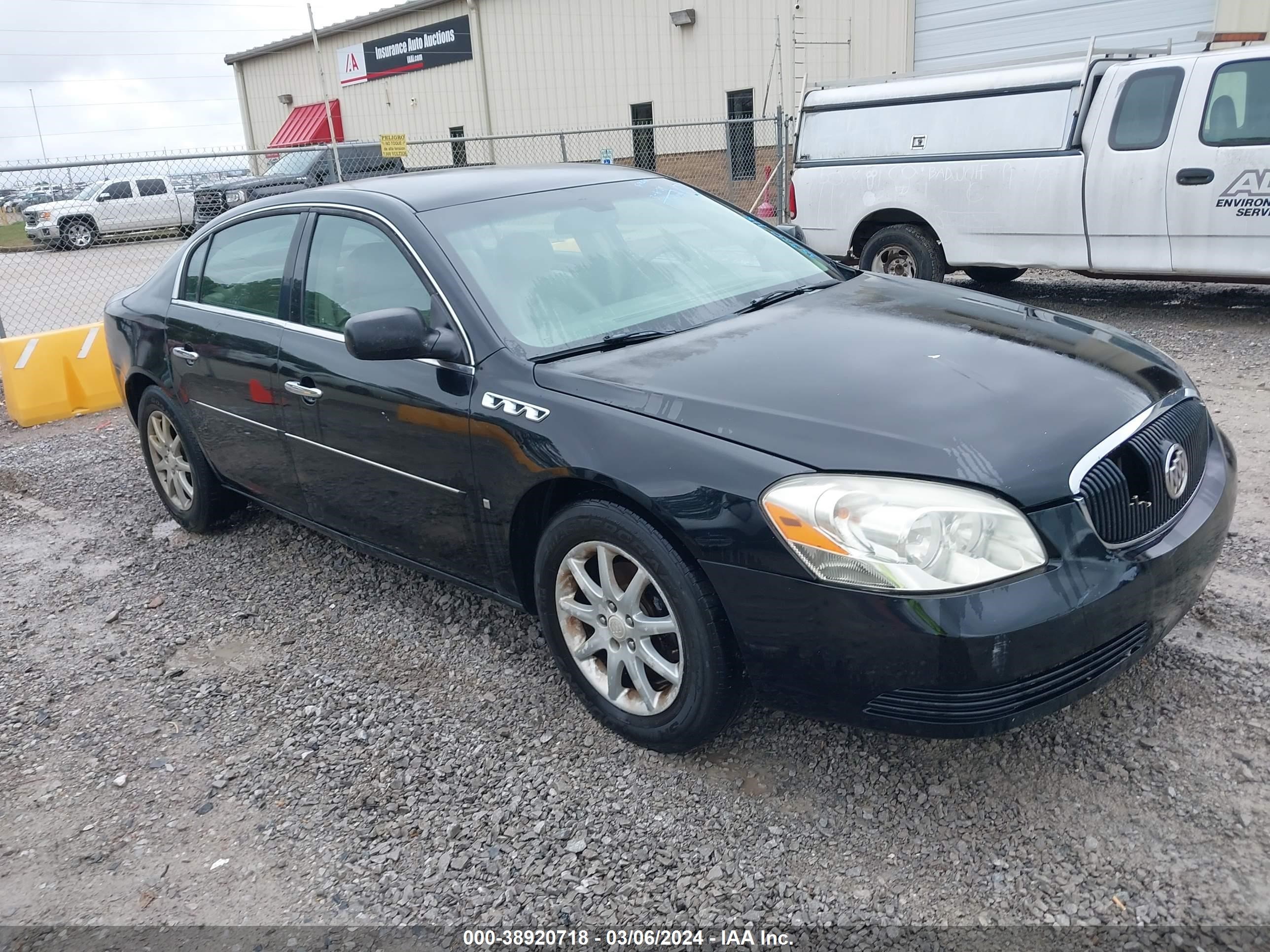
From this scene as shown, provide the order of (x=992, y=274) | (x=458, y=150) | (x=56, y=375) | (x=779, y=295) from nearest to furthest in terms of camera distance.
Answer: (x=779, y=295) → (x=56, y=375) → (x=992, y=274) → (x=458, y=150)

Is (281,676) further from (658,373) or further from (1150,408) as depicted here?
(1150,408)

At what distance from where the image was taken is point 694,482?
254 centimetres

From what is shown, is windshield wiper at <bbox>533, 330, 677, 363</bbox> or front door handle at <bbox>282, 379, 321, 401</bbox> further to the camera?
front door handle at <bbox>282, 379, 321, 401</bbox>

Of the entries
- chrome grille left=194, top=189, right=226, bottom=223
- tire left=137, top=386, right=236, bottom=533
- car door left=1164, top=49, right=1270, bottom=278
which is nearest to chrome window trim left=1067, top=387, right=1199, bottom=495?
tire left=137, top=386, right=236, bottom=533

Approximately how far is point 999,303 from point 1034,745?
1.58 m

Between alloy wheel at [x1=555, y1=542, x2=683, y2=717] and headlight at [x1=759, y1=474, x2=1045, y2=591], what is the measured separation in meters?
0.53

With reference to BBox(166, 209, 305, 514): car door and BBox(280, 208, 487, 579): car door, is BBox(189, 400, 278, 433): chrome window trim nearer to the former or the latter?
BBox(166, 209, 305, 514): car door

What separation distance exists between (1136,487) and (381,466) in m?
2.36

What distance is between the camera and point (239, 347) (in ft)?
13.5

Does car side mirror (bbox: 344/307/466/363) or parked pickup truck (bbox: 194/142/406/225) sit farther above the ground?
A: parked pickup truck (bbox: 194/142/406/225)

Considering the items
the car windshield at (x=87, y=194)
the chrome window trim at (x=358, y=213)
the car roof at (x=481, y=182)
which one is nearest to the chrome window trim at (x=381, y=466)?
the chrome window trim at (x=358, y=213)

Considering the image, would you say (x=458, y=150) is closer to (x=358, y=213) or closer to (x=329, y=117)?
(x=329, y=117)

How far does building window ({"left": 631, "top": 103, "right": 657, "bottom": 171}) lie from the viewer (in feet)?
69.4

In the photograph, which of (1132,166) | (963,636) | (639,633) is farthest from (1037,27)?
(963,636)
